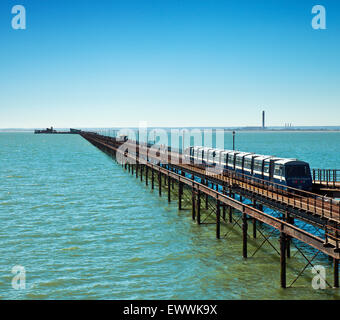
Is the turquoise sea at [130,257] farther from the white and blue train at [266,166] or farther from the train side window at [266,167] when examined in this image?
the train side window at [266,167]

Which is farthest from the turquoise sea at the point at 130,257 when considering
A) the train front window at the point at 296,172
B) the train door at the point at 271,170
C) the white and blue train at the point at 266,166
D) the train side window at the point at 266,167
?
the train side window at the point at 266,167

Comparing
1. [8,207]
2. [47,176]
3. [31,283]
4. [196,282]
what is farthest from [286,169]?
[47,176]

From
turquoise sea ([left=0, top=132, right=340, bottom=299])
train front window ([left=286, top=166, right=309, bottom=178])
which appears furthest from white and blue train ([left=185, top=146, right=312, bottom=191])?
turquoise sea ([left=0, top=132, right=340, bottom=299])

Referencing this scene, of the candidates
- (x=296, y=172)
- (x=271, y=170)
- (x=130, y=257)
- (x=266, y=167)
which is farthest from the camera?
(x=266, y=167)

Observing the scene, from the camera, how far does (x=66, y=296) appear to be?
2045 cm

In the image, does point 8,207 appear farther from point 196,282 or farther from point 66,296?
point 196,282

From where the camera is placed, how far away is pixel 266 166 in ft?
116

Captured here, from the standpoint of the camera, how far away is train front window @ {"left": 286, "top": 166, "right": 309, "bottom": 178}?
31.7 meters

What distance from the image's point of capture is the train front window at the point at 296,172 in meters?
31.7

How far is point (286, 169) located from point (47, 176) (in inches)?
1979

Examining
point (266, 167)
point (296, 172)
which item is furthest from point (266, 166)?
point (296, 172)

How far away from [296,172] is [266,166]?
12.7ft

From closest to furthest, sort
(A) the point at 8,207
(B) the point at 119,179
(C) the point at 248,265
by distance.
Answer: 1. (C) the point at 248,265
2. (A) the point at 8,207
3. (B) the point at 119,179

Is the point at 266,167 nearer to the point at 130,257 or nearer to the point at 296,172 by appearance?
the point at 296,172
